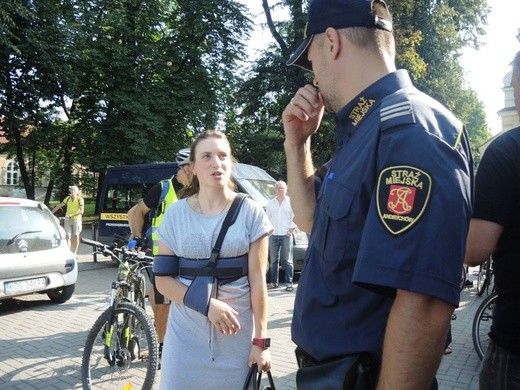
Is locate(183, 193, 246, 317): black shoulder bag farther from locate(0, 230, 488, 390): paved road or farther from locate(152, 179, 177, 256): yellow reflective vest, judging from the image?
locate(0, 230, 488, 390): paved road

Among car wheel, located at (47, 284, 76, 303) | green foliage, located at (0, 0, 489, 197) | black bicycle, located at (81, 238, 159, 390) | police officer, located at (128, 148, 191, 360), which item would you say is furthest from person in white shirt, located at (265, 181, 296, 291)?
green foliage, located at (0, 0, 489, 197)

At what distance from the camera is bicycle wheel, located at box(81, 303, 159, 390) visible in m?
3.91

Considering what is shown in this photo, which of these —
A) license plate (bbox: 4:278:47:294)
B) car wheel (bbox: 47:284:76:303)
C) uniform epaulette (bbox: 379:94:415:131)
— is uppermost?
uniform epaulette (bbox: 379:94:415:131)

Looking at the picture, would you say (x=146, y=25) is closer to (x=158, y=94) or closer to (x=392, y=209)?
(x=158, y=94)

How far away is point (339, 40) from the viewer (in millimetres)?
1427

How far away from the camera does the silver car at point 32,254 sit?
6.84 m

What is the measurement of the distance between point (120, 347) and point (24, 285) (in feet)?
12.2

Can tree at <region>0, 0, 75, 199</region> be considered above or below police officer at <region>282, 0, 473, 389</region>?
above

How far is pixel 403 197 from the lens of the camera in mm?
1089

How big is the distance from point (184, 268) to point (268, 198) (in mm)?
8663

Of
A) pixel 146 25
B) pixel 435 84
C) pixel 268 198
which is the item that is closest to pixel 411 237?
pixel 268 198

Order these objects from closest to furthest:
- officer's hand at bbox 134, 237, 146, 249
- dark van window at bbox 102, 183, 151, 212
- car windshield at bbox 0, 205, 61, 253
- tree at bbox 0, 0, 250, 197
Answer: officer's hand at bbox 134, 237, 146, 249 < car windshield at bbox 0, 205, 61, 253 < dark van window at bbox 102, 183, 151, 212 < tree at bbox 0, 0, 250, 197

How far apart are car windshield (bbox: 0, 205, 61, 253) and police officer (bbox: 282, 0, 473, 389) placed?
6.66 meters

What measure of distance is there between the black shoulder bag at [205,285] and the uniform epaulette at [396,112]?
1.47 metres
